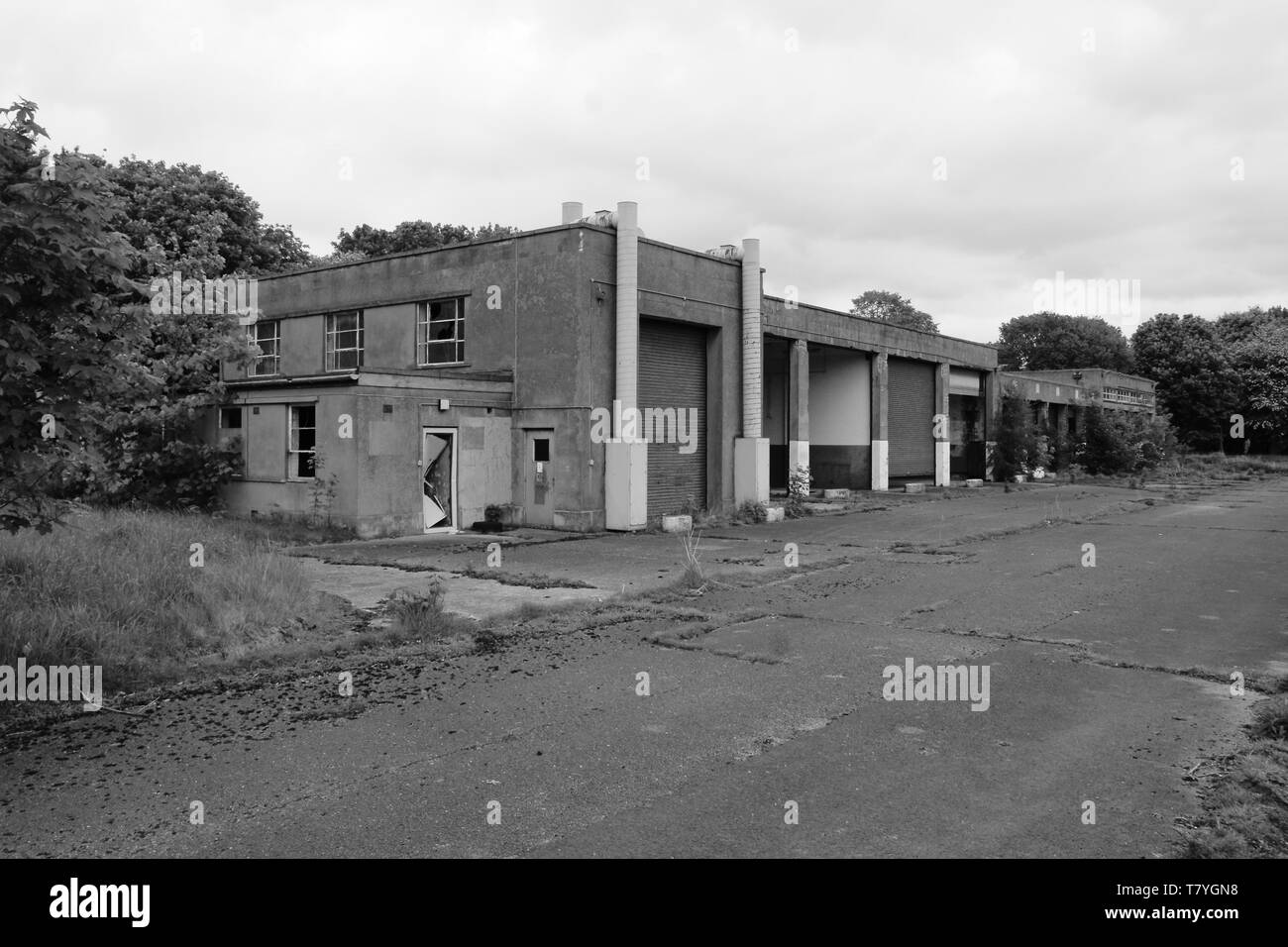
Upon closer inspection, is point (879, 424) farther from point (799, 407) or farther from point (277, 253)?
point (277, 253)

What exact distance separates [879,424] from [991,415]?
35.4ft

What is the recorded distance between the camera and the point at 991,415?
42.1 m

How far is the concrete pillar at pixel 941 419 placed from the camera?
38188mm

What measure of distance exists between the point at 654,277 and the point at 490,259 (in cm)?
386

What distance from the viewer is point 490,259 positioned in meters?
22.1

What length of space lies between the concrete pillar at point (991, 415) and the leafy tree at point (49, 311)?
3915cm

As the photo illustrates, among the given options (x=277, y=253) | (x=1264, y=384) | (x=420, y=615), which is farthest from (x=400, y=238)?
(x=1264, y=384)

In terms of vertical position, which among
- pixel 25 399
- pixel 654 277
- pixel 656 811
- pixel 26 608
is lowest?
pixel 656 811

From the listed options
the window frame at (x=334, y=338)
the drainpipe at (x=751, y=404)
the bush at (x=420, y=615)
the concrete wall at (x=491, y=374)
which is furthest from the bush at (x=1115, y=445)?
the bush at (x=420, y=615)

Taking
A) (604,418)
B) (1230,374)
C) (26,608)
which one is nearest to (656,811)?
(26,608)

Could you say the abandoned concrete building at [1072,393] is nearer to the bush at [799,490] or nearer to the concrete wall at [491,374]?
the bush at [799,490]

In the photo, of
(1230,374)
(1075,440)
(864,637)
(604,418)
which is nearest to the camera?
(864,637)

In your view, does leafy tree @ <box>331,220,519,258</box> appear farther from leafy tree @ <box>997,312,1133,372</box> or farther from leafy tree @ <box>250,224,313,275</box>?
leafy tree @ <box>997,312,1133,372</box>
